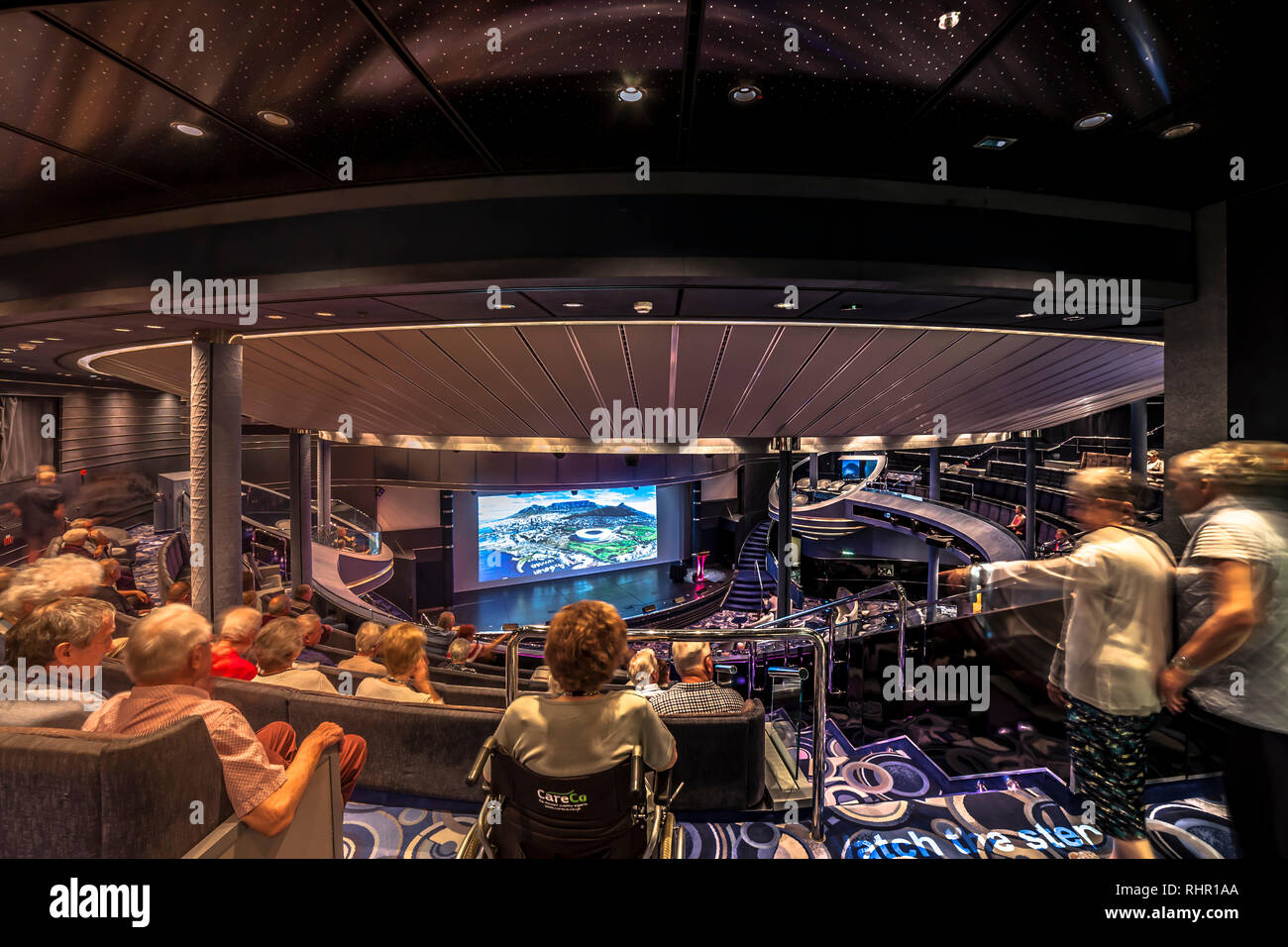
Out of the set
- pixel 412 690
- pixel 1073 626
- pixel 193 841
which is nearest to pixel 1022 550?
pixel 1073 626

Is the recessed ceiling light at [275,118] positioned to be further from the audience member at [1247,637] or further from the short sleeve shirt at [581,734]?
the audience member at [1247,637]

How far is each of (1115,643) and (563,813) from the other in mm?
2086

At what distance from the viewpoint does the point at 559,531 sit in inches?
807

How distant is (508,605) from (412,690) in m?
16.4

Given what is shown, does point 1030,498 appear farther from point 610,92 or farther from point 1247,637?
point 610,92

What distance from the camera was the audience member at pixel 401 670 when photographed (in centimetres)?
319

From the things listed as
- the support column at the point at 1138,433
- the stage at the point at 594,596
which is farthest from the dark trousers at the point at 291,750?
the support column at the point at 1138,433

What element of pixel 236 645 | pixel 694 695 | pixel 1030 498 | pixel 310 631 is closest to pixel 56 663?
pixel 236 645

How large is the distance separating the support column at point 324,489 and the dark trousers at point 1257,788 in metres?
15.3

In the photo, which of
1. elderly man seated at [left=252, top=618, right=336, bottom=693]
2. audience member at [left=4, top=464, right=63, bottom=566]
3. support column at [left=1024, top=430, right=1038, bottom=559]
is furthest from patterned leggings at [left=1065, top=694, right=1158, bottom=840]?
support column at [left=1024, top=430, right=1038, bottom=559]

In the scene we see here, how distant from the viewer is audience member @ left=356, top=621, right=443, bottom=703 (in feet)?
10.5

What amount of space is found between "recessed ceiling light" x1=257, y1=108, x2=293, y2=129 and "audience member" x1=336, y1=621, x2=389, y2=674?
3.17 m

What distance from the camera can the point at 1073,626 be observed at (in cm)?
221
